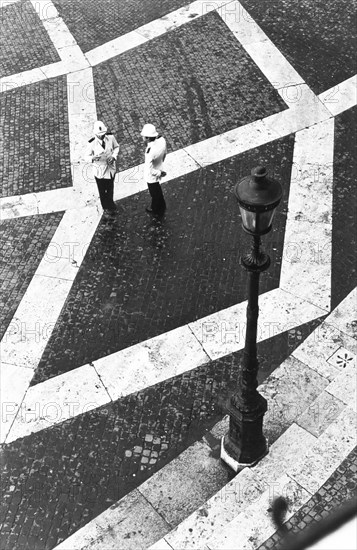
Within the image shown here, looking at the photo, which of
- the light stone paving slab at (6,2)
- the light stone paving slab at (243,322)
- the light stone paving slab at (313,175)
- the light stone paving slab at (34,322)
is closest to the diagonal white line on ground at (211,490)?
the light stone paving slab at (243,322)


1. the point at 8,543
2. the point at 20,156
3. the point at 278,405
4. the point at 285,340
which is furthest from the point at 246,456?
the point at 20,156

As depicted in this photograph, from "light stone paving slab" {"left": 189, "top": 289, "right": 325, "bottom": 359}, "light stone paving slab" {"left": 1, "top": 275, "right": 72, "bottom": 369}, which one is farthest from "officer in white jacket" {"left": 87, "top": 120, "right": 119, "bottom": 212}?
"light stone paving slab" {"left": 189, "top": 289, "right": 325, "bottom": 359}

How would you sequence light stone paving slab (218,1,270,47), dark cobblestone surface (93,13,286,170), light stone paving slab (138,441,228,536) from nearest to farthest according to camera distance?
1. light stone paving slab (138,441,228,536)
2. dark cobblestone surface (93,13,286,170)
3. light stone paving slab (218,1,270,47)

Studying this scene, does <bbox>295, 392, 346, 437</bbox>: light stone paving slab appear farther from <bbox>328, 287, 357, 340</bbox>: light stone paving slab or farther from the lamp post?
<bbox>328, 287, 357, 340</bbox>: light stone paving slab

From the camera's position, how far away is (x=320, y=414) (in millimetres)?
8203

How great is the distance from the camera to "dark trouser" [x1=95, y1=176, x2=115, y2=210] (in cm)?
1070

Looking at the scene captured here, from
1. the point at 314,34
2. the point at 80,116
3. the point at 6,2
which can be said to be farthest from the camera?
the point at 6,2

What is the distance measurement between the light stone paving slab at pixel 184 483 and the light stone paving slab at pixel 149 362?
3.49 feet

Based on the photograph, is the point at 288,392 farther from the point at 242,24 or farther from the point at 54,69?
the point at 242,24

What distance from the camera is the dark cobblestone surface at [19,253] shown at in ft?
32.8

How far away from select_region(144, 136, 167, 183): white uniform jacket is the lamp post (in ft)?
10.5

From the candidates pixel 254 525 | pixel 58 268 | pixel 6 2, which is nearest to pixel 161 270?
pixel 58 268

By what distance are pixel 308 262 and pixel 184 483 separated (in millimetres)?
3644

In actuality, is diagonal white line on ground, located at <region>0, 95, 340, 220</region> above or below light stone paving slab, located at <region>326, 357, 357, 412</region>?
above
